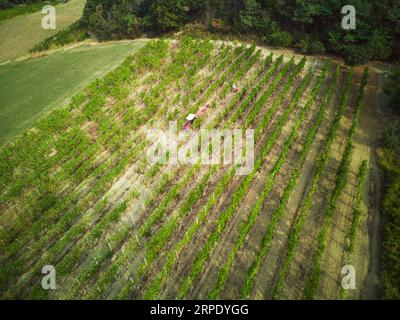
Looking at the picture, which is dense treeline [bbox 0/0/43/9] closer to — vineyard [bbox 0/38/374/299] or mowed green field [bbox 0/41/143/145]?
mowed green field [bbox 0/41/143/145]

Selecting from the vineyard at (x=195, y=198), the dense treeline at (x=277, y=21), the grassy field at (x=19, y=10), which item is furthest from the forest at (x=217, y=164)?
the grassy field at (x=19, y=10)

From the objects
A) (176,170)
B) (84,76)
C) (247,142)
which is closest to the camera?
(176,170)

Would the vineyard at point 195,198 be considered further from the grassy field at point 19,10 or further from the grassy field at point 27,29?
the grassy field at point 19,10

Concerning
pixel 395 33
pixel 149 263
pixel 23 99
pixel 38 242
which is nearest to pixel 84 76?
pixel 23 99

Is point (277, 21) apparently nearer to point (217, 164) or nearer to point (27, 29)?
point (217, 164)
